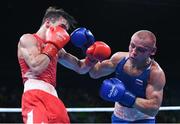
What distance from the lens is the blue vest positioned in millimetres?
2705

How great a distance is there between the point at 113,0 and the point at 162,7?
812mm

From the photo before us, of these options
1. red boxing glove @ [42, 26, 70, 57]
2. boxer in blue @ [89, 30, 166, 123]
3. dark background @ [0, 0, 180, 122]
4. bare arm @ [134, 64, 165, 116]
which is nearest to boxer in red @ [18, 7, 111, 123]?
red boxing glove @ [42, 26, 70, 57]

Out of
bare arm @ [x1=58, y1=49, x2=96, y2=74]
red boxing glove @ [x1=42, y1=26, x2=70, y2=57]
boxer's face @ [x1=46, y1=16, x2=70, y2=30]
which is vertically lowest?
bare arm @ [x1=58, y1=49, x2=96, y2=74]

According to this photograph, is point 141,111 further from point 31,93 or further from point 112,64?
point 31,93

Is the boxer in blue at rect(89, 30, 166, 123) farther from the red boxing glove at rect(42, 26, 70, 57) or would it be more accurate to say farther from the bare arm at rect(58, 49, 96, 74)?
the red boxing glove at rect(42, 26, 70, 57)

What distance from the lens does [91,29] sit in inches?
238

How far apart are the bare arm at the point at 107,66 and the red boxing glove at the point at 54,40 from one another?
0.52 metres

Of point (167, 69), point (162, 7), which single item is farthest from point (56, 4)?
point (167, 69)

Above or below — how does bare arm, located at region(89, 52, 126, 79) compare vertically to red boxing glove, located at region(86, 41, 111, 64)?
below

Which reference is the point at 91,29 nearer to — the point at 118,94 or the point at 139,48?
the point at 139,48

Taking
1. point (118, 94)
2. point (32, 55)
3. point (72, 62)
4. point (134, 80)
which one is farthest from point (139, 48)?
point (32, 55)

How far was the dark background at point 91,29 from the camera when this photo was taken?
5762mm

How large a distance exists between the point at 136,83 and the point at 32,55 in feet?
2.53

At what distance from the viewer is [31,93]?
2346 millimetres
